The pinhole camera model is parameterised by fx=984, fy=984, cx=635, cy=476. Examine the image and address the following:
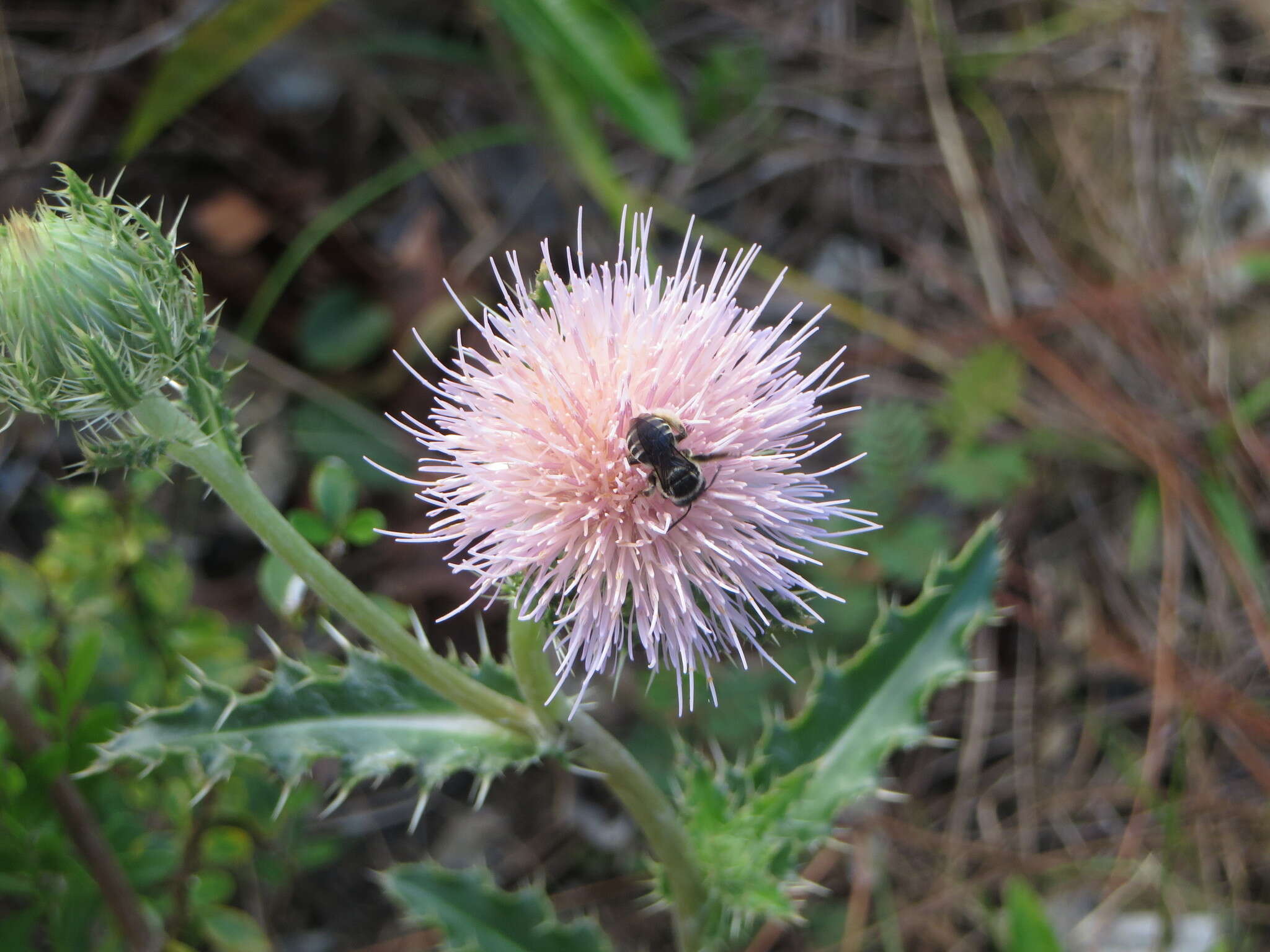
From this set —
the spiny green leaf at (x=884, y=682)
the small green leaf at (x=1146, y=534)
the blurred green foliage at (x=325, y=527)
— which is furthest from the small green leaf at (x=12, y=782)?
the small green leaf at (x=1146, y=534)

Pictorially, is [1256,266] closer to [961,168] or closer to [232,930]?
[961,168]

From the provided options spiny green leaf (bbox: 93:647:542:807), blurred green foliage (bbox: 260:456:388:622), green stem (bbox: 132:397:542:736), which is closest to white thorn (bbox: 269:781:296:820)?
spiny green leaf (bbox: 93:647:542:807)

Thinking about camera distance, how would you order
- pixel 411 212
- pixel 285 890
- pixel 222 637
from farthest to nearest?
1. pixel 411 212
2. pixel 285 890
3. pixel 222 637

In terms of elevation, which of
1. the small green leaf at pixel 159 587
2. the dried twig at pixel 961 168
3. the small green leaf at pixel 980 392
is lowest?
the small green leaf at pixel 159 587

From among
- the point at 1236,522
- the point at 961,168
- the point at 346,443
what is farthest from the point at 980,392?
the point at 346,443

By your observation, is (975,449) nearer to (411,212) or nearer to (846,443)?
(846,443)

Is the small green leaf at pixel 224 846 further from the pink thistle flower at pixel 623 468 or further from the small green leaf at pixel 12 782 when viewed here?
the pink thistle flower at pixel 623 468

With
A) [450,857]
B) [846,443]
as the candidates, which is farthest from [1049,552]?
[450,857]
